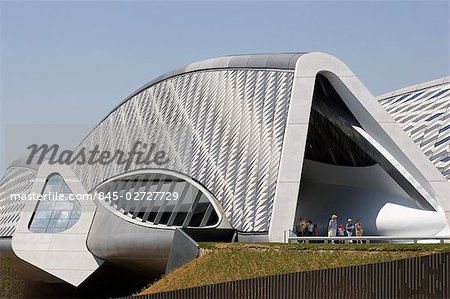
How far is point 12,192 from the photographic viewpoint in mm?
54562

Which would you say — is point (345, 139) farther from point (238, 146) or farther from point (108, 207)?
point (108, 207)

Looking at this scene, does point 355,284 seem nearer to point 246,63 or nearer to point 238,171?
point 238,171

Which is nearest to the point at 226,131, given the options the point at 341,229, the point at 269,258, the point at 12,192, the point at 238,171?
the point at 238,171

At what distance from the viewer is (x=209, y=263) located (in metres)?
28.9

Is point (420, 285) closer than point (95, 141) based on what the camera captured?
Yes

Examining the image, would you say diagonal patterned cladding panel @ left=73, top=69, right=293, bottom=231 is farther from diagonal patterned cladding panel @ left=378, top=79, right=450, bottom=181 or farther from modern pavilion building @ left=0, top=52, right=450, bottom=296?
diagonal patterned cladding panel @ left=378, top=79, right=450, bottom=181

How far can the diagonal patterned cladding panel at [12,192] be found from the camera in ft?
156

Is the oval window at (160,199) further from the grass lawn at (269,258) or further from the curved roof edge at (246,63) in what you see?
the grass lawn at (269,258)

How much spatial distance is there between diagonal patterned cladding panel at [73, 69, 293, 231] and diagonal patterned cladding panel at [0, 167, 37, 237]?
234 inches

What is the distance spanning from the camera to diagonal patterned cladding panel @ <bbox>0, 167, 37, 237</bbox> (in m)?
47.5

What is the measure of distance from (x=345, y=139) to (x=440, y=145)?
7.37m

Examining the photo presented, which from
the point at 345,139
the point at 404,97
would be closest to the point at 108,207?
the point at 345,139

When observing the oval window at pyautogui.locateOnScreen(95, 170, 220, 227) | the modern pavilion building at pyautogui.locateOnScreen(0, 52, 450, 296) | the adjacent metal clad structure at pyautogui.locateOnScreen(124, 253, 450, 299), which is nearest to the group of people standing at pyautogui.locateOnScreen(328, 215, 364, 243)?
the modern pavilion building at pyautogui.locateOnScreen(0, 52, 450, 296)

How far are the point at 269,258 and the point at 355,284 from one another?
21.4 ft
